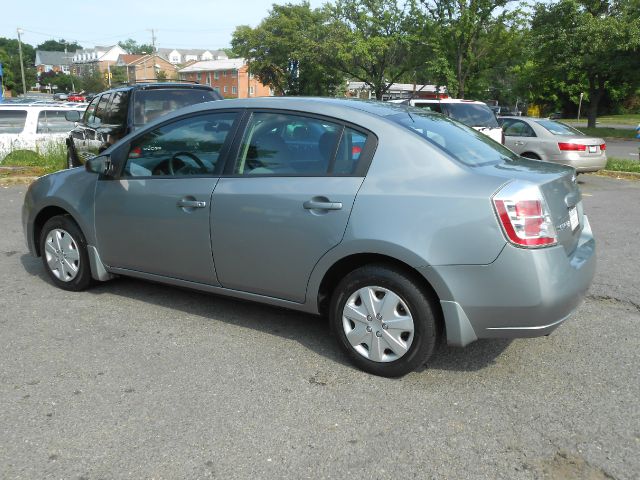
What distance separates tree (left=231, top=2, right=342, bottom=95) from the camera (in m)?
49.4

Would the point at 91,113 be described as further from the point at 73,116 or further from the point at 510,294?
the point at 510,294

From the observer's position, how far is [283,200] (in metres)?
3.77

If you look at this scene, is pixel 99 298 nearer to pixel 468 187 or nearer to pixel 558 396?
pixel 468 187

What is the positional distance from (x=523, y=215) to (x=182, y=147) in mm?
2471

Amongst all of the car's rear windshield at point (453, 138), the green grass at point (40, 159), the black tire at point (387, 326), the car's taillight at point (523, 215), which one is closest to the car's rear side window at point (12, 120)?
the green grass at point (40, 159)

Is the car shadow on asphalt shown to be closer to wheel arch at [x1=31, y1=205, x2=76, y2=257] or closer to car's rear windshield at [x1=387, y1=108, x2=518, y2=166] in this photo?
wheel arch at [x1=31, y1=205, x2=76, y2=257]

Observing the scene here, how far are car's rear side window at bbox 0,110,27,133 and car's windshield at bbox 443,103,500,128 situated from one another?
29.9 ft

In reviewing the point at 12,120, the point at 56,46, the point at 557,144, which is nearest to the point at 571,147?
the point at 557,144

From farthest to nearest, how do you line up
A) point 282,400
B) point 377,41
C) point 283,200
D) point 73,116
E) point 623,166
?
point 377,41 → point 623,166 → point 73,116 → point 283,200 → point 282,400

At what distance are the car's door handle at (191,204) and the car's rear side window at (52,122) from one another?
1030 cm

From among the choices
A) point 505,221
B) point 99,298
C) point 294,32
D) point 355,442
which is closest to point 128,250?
point 99,298

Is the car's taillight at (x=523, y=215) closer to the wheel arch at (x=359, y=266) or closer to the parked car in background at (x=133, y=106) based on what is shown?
the wheel arch at (x=359, y=266)

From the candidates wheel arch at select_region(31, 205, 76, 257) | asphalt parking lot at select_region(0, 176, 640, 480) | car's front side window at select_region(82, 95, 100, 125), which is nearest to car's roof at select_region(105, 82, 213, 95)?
car's front side window at select_region(82, 95, 100, 125)

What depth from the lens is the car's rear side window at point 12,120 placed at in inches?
493
